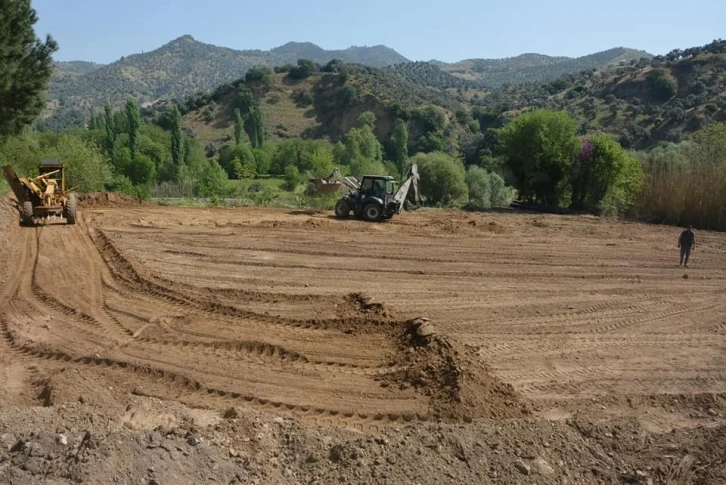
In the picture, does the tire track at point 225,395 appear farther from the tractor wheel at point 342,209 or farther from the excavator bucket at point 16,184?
the tractor wheel at point 342,209

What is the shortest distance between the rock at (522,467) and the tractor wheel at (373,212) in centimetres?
1941

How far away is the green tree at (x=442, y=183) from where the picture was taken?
3678 centimetres

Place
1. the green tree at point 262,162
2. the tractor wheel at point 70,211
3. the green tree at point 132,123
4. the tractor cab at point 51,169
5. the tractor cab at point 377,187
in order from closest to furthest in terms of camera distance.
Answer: the tractor wheel at point 70,211
the tractor cab at point 51,169
the tractor cab at point 377,187
the green tree at point 132,123
the green tree at point 262,162

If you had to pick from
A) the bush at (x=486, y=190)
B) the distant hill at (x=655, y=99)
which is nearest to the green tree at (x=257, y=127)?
the distant hill at (x=655, y=99)

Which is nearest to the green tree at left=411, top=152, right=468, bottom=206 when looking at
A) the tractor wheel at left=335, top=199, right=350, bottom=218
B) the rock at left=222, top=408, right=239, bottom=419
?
A: the tractor wheel at left=335, top=199, right=350, bottom=218

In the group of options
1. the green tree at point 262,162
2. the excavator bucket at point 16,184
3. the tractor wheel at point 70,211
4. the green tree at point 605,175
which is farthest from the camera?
the green tree at point 262,162

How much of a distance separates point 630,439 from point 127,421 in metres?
5.98

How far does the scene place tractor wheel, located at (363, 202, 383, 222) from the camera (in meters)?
25.2

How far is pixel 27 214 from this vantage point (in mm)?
20766

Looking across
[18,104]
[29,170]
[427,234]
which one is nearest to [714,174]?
[427,234]

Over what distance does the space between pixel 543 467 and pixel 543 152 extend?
2988 cm

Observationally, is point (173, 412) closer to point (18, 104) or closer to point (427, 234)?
point (427, 234)

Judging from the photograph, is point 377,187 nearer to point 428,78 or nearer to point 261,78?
point 261,78

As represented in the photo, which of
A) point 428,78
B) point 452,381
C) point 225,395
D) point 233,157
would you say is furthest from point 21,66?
point 428,78
